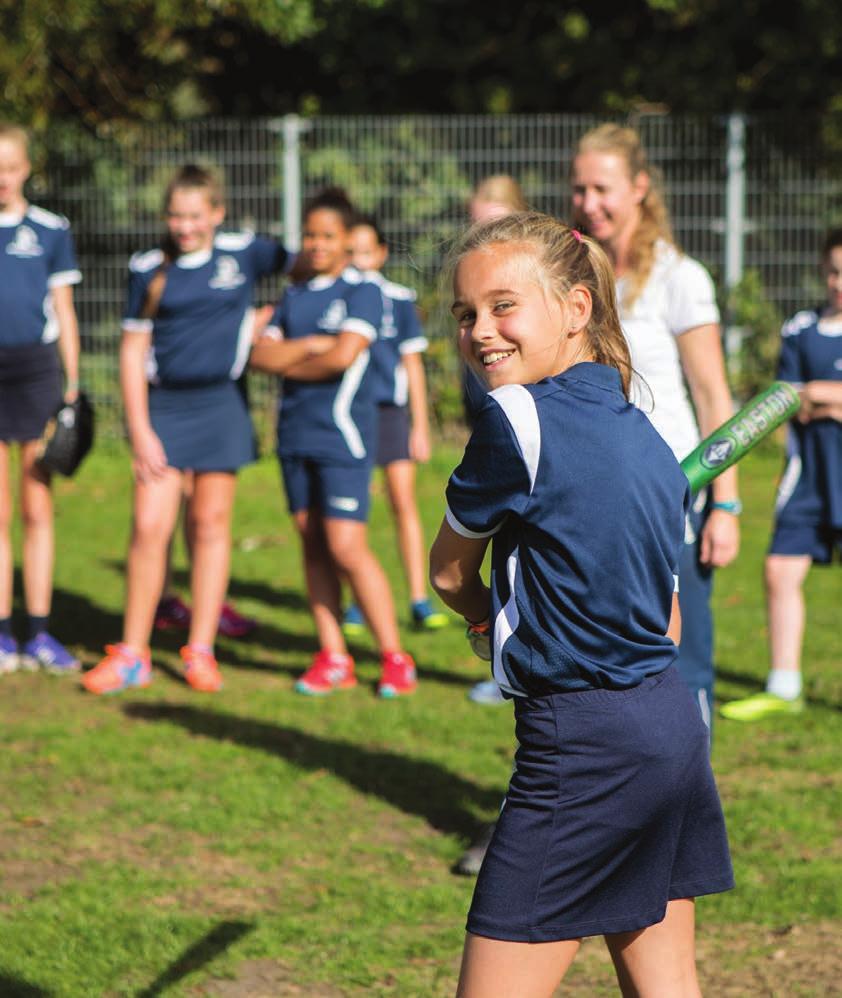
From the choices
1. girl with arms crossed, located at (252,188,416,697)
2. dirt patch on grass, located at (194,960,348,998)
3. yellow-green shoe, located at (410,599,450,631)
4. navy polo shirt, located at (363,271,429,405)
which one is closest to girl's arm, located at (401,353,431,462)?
navy polo shirt, located at (363,271,429,405)

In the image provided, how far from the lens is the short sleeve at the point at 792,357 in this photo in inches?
251

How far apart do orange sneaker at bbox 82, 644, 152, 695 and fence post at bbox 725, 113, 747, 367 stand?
762cm

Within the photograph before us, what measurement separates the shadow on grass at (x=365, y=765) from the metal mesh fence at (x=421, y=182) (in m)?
6.88

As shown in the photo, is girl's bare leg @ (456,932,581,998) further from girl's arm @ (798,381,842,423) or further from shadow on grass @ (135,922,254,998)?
girl's arm @ (798,381,842,423)

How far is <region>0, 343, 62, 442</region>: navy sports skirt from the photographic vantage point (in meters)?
6.70

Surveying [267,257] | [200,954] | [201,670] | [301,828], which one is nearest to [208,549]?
[201,670]

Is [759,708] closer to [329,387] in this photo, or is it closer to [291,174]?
[329,387]

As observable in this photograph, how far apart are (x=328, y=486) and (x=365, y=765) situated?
1.33 meters

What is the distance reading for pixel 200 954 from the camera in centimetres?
392

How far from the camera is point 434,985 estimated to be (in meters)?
3.76

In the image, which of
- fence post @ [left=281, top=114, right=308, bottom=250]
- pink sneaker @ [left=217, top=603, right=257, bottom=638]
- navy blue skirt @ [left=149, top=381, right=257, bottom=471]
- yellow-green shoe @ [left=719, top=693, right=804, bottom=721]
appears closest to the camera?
yellow-green shoe @ [left=719, top=693, right=804, bottom=721]

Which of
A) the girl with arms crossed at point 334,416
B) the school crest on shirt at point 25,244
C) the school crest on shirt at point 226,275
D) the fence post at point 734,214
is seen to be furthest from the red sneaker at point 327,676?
the fence post at point 734,214

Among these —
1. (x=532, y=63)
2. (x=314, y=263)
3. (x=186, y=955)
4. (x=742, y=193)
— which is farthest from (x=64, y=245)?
(x=532, y=63)

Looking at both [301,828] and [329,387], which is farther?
[329,387]
